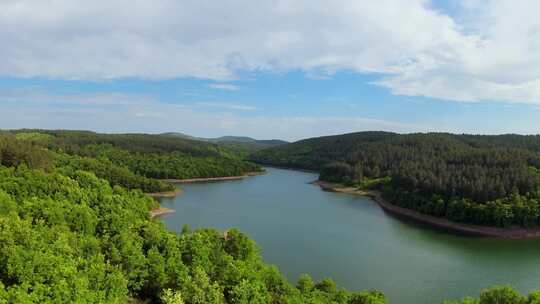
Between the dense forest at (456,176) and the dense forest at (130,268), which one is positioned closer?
the dense forest at (130,268)

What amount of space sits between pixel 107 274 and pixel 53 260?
5.87 feet

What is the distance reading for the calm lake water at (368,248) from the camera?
22250mm

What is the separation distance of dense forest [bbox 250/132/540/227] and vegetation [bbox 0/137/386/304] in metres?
25.9

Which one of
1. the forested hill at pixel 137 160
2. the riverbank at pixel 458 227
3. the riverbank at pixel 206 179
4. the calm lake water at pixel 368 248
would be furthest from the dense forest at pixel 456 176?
the forested hill at pixel 137 160

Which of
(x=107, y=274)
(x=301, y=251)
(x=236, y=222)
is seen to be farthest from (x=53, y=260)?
(x=236, y=222)

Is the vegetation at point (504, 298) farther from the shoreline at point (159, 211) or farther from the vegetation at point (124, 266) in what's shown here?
the shoreline at point (159, 211)

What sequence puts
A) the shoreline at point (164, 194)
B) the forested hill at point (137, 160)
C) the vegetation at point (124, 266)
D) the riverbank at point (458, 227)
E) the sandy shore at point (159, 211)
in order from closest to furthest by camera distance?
the vegetation at point (124, 266)
the riverbank at point (458, 227)
the sandy shore at point (159, 211)
the shoreline at point (164, 194)
the forested hill at point (137, 160)

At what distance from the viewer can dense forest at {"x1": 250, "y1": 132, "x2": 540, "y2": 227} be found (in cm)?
3612

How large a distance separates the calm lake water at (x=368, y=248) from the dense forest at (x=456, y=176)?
12.0ft

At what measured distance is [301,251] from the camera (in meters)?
27.3

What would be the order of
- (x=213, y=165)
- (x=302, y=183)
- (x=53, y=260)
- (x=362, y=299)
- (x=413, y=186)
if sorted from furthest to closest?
(x=213, y=165)
(x=302, y=183)
(x=413, y=186)
(x=362, y=299)
(x=53, y=260)

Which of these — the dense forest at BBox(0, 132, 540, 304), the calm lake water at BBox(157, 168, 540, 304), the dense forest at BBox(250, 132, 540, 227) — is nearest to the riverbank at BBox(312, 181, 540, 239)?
the dense forest at BBox(250, 132, 540, 227)

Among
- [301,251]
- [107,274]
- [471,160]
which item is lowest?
[301,251]

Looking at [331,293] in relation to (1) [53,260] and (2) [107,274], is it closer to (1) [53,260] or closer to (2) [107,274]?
(2) [107,274]
